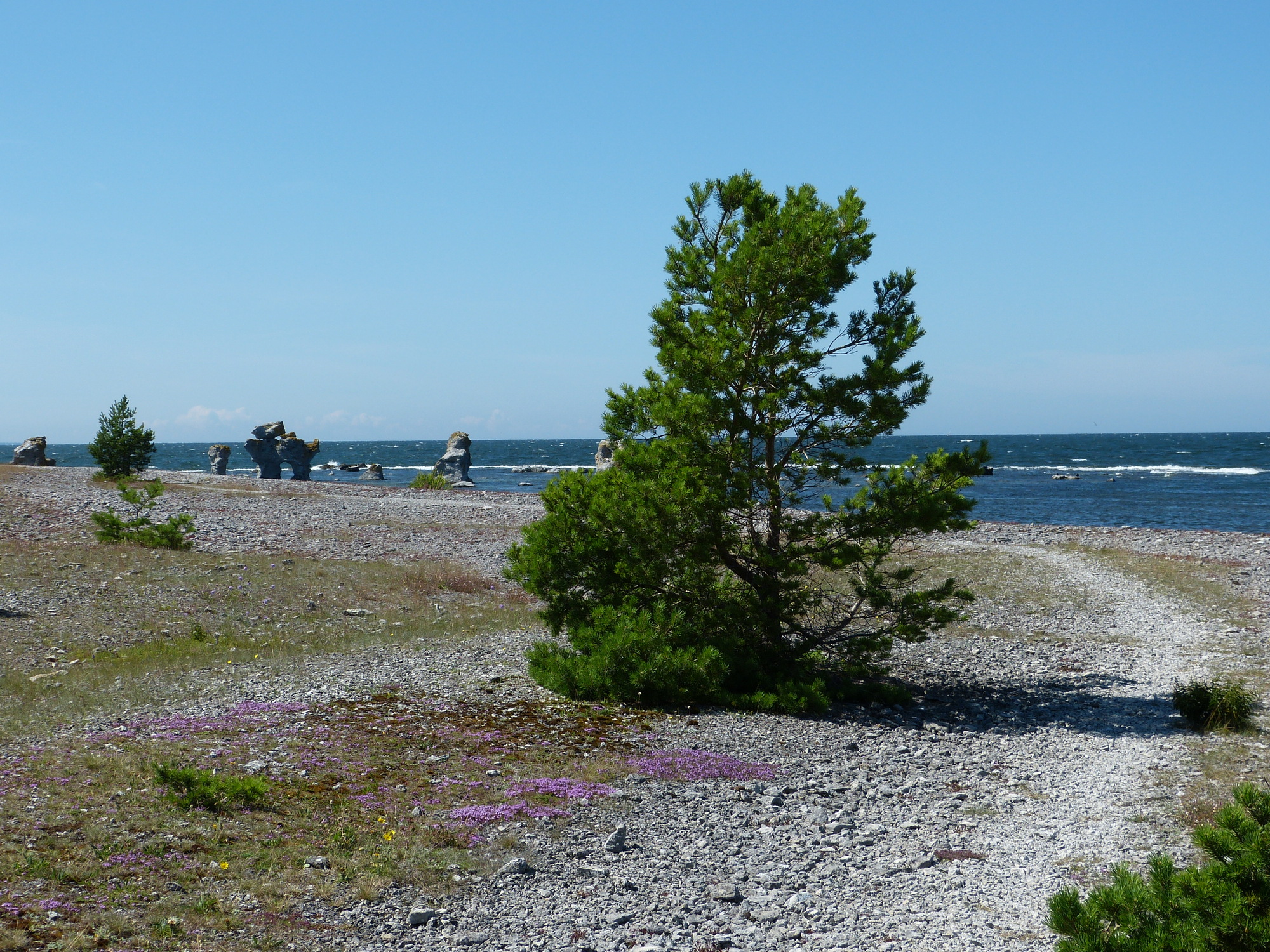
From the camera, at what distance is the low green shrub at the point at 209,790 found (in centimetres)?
882

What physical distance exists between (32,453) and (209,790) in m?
77.4

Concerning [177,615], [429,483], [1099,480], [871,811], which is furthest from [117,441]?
[1099,480]

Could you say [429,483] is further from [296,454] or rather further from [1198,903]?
[1198,903]

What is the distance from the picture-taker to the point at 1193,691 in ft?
47.4

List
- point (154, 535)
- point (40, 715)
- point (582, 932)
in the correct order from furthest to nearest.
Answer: point (154, 535), point (40, 715), point (582, 932)

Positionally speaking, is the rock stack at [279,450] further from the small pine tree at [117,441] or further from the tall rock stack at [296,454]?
the small pine tree at [117,441]

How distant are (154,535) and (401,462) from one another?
124 metres


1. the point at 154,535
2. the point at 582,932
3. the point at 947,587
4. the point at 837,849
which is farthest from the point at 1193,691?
the point at 154,535

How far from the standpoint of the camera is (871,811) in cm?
Result: 1046

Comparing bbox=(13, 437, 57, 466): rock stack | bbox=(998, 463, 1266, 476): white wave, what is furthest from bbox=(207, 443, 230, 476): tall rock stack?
bbox=(998, 463, 1266, 476): white wave

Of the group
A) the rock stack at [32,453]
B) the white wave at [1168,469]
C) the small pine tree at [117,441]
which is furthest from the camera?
the white wave at [1168,469]

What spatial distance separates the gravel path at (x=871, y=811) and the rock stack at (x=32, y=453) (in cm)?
6886

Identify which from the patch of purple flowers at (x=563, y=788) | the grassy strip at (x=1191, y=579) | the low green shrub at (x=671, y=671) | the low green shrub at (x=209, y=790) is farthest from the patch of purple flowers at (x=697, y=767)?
the grassy strip at (x=1191, y=579)

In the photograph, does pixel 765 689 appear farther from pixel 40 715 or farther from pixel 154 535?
pixel 154 535
